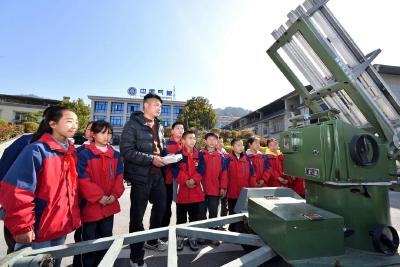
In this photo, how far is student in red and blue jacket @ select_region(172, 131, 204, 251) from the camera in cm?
379

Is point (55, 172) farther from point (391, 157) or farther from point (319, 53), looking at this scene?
point (391, 157)

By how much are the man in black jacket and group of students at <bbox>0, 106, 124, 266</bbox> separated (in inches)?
7.3

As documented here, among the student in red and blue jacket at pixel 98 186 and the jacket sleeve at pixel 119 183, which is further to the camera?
the jacket sleeve at pixel 119 183

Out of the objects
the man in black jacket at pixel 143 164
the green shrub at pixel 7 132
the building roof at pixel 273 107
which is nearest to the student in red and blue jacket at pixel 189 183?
the man in black jacket at pixel 143 164

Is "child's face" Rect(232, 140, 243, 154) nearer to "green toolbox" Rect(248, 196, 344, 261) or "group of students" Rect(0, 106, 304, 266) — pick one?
"group of students" Rect(0, 106, 304, 266)

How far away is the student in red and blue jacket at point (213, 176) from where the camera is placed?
406cm

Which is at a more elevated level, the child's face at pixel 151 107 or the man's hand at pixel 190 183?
the child's face at pixel 151 107

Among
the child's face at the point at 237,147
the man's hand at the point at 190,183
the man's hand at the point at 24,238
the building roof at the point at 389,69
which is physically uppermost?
the building roof at the point at 389,69

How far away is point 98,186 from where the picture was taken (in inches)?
103

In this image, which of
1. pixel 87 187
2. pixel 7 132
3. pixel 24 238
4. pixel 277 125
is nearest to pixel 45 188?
pixel 24 238

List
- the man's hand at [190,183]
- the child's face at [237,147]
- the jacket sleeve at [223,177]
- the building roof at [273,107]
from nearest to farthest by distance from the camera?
the man's hand at [190,183]
the jacket sleeve at [223,177]
the child's face at [237,147]
the building roof at [273,107]

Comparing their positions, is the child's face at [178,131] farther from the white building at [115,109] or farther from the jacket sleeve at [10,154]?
the white building at [115,109]

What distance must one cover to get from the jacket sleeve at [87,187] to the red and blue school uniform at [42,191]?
0.16 metres

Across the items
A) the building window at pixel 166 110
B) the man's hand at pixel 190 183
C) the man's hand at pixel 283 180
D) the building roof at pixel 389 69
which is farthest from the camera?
the building window at pixel 166 110
